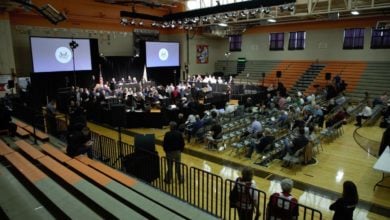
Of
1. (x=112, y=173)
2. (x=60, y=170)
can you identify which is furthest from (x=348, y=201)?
(x=60, y=170)

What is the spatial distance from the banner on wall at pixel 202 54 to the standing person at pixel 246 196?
22484mm

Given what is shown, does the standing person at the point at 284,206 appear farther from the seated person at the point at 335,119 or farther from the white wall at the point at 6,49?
the white wall at the point at 6,49

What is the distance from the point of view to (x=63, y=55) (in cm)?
1720

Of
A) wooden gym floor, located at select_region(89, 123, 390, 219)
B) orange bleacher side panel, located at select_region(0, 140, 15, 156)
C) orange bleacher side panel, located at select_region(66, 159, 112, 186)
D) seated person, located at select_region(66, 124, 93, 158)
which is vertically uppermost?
seated person, located at select_region(66, 124, 93, 158)

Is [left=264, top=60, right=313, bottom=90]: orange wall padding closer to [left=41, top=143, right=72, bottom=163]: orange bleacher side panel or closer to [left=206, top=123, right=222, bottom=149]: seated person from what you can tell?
[left=206, top=123, right=222, bottom=149]: seated person

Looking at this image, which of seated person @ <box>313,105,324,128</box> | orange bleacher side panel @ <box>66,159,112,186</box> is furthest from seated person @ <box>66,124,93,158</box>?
seated person @ <box>313,105,324,128</box>

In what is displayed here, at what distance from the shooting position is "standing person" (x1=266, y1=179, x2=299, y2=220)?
12.6 feet

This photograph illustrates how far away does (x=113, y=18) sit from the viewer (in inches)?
803

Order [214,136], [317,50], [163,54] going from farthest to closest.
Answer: [317,50] → [163,54] → [214,136]

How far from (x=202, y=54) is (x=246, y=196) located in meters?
23.3

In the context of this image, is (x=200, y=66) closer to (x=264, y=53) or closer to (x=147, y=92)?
(x=264, y=53)

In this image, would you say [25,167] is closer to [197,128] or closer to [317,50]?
[197,128]

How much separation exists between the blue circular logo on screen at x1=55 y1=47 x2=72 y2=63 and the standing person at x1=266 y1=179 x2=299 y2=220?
16.9 m

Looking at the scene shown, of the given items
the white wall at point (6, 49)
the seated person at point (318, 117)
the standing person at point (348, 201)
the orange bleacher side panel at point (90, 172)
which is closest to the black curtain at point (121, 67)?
the white wall at point (6, 49)
